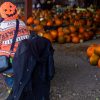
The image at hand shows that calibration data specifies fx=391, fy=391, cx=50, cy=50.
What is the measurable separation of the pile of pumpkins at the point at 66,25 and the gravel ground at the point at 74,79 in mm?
1242

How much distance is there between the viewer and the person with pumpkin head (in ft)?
15.2

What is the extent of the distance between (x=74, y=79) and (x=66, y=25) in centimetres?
463

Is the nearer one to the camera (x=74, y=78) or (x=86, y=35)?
(x=74, y=78)

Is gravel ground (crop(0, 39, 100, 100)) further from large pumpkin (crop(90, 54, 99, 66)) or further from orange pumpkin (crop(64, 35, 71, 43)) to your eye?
orange pumpkin (crop(64, 35, 71, 43))

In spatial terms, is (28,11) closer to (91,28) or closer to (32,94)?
(91,28)

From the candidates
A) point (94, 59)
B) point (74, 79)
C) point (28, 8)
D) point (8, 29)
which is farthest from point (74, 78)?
point (28, 8)

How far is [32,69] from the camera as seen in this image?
13.8ft

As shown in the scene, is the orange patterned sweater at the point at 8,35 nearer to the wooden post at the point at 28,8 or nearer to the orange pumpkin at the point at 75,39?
the orange pumpkin at the point at 75,39

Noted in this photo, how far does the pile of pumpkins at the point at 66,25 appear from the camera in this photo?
34.7 ft

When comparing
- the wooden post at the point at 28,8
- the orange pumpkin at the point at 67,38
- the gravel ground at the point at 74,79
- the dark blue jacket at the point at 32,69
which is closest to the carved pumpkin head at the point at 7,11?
the dark blue jacket at the point at 32,69

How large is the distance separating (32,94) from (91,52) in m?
3.99

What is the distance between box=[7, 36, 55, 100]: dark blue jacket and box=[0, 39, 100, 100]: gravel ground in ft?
5.51

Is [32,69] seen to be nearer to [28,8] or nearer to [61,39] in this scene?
[61,39]

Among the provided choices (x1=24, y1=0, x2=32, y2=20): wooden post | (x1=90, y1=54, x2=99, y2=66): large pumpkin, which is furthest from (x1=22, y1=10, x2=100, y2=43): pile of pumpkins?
(x1=90, y1=54, x2=99, y2=66): large pumpkin
